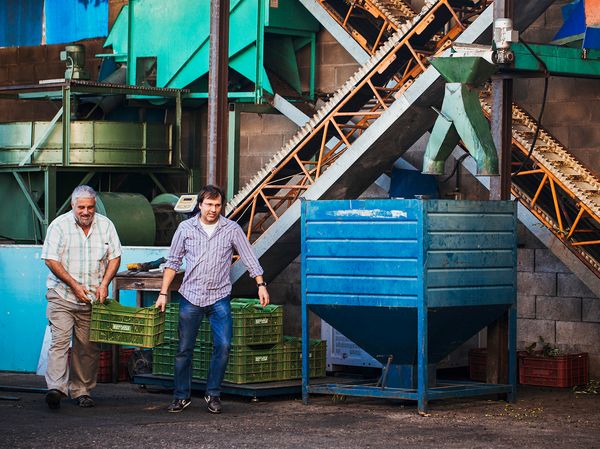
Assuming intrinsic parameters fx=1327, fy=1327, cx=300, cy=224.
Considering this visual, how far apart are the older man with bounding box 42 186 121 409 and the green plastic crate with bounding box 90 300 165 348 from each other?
0.15m

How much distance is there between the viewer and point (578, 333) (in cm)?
1520

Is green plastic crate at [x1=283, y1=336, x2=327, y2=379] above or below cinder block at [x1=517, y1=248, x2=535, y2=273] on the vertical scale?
below

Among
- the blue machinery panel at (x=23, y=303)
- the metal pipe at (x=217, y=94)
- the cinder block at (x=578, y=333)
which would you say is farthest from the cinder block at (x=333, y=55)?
the cinder block at (x=578, y=333)

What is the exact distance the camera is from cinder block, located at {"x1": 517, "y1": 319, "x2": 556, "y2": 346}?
50.6 ft

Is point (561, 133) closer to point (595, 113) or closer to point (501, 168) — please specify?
point (595, 113)

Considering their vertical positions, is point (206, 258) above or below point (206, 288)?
above

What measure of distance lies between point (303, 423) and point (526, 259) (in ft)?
16.5

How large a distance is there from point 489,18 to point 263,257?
4.46 metres

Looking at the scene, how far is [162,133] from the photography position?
19.6 metres

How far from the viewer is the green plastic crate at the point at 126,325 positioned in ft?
40.3

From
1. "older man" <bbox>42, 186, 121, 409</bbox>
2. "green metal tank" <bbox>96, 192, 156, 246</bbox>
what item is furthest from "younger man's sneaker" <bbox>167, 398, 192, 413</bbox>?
"green metal tank" <bbox>96, 192, 156, 246</bbox>

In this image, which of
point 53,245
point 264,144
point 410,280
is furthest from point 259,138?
point 410,280

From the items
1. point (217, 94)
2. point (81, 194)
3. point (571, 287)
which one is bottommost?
point (571, 287)

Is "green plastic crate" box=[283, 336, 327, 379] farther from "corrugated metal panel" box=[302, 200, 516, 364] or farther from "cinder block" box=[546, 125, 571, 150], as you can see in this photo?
"cinder block" box=[546, 125, 571, 150]
